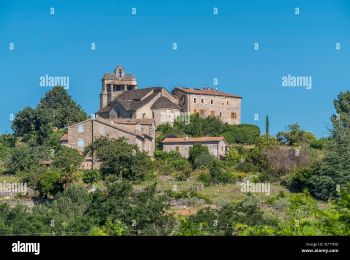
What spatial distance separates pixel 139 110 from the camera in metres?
43.8

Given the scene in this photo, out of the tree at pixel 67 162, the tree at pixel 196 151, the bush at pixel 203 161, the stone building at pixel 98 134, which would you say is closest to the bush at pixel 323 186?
the bush at pixel 203 161

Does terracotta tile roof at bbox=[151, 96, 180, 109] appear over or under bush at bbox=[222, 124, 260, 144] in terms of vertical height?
over

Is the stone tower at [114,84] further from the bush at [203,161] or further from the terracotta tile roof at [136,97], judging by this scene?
the bush at [203,161]

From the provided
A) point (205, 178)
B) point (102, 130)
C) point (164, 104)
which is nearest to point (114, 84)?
point (164, 104)

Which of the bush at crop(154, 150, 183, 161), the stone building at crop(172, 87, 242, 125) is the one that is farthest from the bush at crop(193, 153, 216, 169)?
the stone building at crop(172, 87, 242, 125)

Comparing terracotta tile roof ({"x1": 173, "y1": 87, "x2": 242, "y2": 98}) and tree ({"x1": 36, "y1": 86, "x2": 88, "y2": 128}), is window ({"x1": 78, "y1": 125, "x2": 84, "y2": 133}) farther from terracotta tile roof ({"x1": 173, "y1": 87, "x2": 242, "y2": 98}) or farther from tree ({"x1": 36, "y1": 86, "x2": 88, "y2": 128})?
terracotta tile roof ({"x1": 173, "y1": 87, "x2": 242, "y2": 98})

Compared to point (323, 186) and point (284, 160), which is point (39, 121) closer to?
point (284, 160)

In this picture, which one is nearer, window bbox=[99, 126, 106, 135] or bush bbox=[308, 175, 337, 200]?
bush bbox=[308, 175, 337, 200]

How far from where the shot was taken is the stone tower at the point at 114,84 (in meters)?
47.9

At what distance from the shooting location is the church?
122 feet
